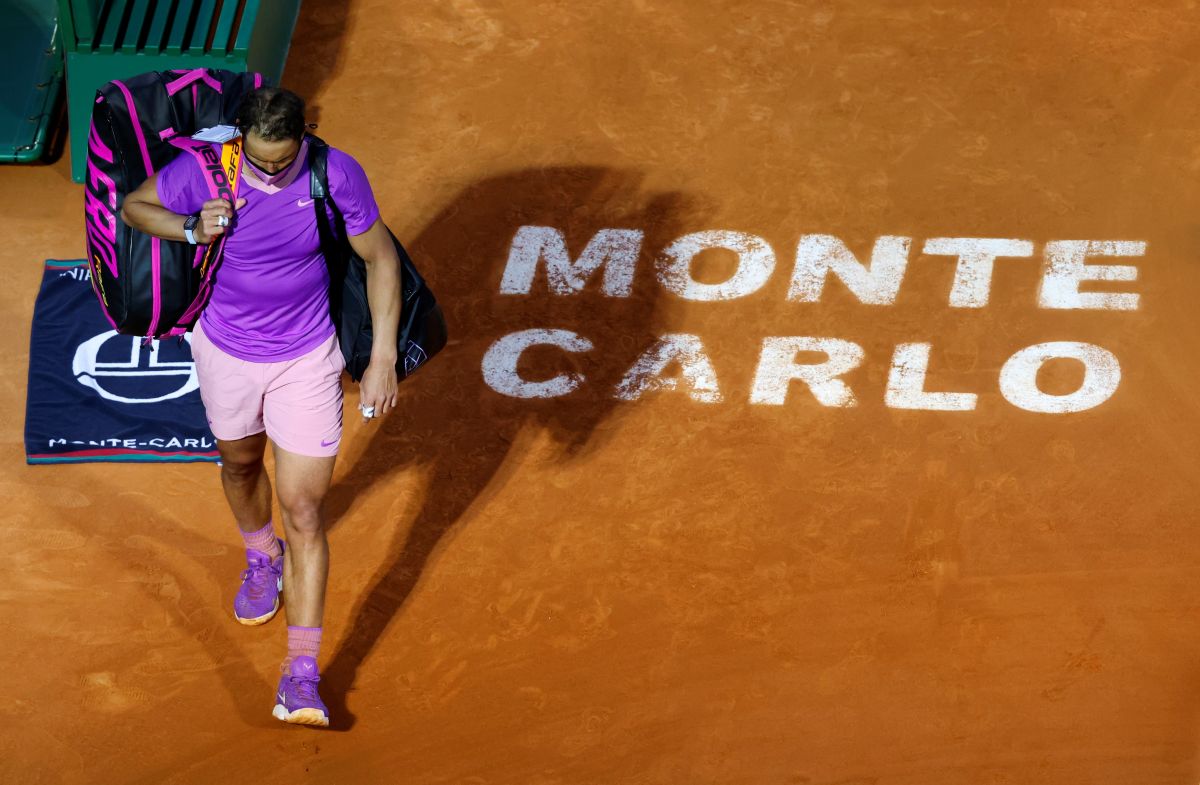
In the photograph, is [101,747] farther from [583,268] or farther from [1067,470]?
[1067,470]

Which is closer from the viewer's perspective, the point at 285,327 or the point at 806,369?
the point at 285,327

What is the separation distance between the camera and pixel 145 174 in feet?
19.1

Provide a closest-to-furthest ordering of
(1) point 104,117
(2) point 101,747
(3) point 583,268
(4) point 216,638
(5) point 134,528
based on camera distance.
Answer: (1) point 104,117
(2) point 101,747
(4) point 216,638
(5) point 134,528
(3) point 583,268

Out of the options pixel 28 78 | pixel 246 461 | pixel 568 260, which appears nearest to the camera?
pixel 246 461

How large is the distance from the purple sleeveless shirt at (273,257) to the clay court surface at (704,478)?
5.95 ft

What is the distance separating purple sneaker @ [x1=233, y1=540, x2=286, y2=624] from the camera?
7.17m

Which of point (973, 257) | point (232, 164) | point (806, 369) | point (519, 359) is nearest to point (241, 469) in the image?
point (232, 164)

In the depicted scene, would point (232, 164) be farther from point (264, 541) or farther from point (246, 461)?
point (264, 541)

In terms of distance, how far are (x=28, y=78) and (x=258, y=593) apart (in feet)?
15.3

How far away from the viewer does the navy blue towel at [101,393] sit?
8.02 metres

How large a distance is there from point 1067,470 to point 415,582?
3.39m

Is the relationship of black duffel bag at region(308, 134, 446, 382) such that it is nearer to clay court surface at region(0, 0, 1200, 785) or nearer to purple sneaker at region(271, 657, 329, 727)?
purple sneaker at region(271, 657, 329, 727)

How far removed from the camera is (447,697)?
6867 millimetres

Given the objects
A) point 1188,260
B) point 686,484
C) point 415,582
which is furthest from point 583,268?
point 1188,260
